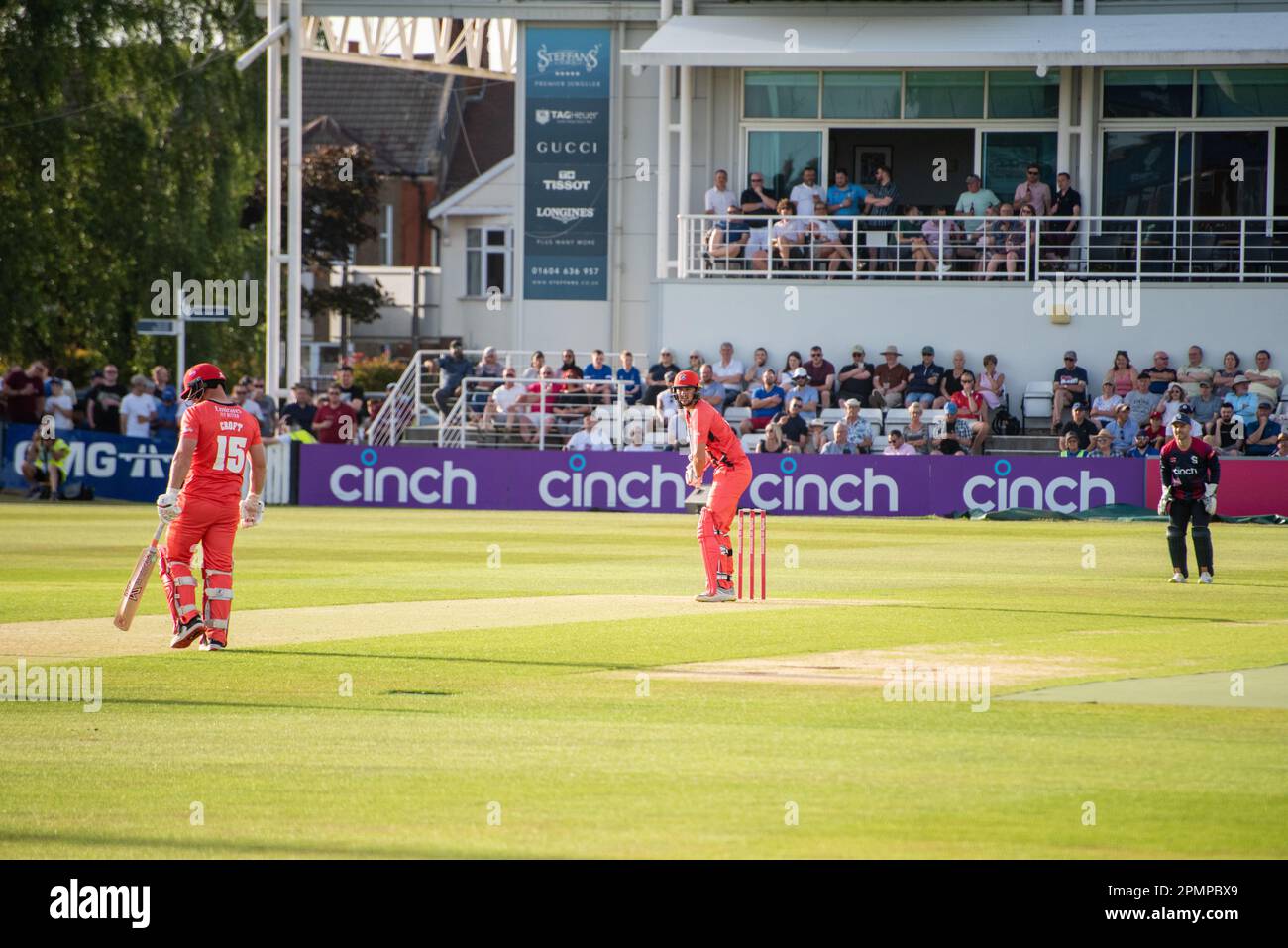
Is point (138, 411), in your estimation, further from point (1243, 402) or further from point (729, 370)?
point (1243, 402)

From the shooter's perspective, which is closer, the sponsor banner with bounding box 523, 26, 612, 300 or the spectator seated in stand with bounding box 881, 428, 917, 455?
the spectator seated in stand with bounding box 881, 428, 917, 455

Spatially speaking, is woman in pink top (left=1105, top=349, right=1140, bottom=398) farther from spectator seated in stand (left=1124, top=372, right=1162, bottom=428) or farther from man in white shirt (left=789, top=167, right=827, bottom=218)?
man in white shirt (left=789, top=167, right=827, bottom=218)

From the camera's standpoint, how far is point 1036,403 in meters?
31.6

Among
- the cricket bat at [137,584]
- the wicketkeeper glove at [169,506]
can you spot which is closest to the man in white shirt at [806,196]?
the cricket bat at [137,584]

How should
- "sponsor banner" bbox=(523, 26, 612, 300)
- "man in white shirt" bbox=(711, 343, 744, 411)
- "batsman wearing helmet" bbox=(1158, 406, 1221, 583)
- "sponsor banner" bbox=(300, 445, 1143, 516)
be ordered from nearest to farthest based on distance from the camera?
"batsman wearing helmet" bbox=(1158, 406, 1221, 583)
"sponsor banner" bbox=(300, 445, 1143, 516)
"man in white shirt" bbox=(711, 343, 744, 411)
"sponsor banner" bbox=(523, 26, 612, 300)

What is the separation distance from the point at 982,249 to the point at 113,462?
15.9 meters

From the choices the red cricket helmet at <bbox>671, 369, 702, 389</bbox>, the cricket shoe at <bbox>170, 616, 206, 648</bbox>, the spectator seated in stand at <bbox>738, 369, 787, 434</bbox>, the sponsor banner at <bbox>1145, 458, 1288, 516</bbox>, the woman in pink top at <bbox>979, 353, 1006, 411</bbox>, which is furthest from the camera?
the woman in pink top at <bbox>979, 353, 1006, 411</bbox>

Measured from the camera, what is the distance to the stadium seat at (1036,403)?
3150 cm

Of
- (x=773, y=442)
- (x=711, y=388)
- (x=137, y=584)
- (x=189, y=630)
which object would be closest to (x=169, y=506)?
(x=137, y=584)

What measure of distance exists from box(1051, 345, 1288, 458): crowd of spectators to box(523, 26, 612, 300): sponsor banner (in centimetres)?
1050

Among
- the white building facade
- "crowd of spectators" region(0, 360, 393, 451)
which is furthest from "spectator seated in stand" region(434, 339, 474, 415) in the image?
the white building facade

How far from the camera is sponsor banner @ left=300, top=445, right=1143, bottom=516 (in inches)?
1144

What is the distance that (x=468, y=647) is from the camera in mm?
13102
